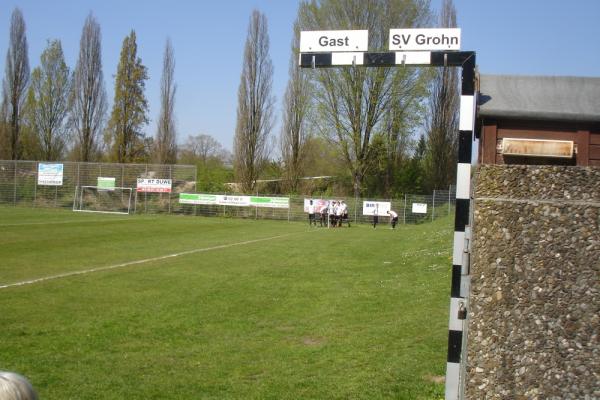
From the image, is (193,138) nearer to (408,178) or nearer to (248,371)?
(408,178)

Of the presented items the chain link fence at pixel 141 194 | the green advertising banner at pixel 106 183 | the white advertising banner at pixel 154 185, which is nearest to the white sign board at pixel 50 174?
the chain link fence at pixel 141 194

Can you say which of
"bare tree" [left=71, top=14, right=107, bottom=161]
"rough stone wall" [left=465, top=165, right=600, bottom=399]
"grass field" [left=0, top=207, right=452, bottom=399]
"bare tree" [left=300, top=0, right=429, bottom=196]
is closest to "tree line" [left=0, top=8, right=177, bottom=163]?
"bare tree" [left=71, top=14, right=107, bottom=161]

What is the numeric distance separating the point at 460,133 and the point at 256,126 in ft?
179

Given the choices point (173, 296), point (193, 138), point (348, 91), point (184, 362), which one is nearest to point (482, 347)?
point (184, 362)

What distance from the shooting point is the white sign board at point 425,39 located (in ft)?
12.2

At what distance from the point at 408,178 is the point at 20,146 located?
38.0m

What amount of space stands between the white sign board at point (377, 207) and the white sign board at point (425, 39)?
46.1 metres

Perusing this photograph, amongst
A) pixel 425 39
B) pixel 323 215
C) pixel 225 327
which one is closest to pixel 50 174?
pixel 323 215

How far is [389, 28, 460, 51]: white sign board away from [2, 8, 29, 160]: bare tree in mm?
62972

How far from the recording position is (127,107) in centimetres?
6028

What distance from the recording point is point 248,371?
6.43m

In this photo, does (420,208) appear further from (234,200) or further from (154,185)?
(154,185)

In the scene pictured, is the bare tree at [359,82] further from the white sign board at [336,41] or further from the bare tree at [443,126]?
the white sign board at [336,41]

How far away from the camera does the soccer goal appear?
5259cm
